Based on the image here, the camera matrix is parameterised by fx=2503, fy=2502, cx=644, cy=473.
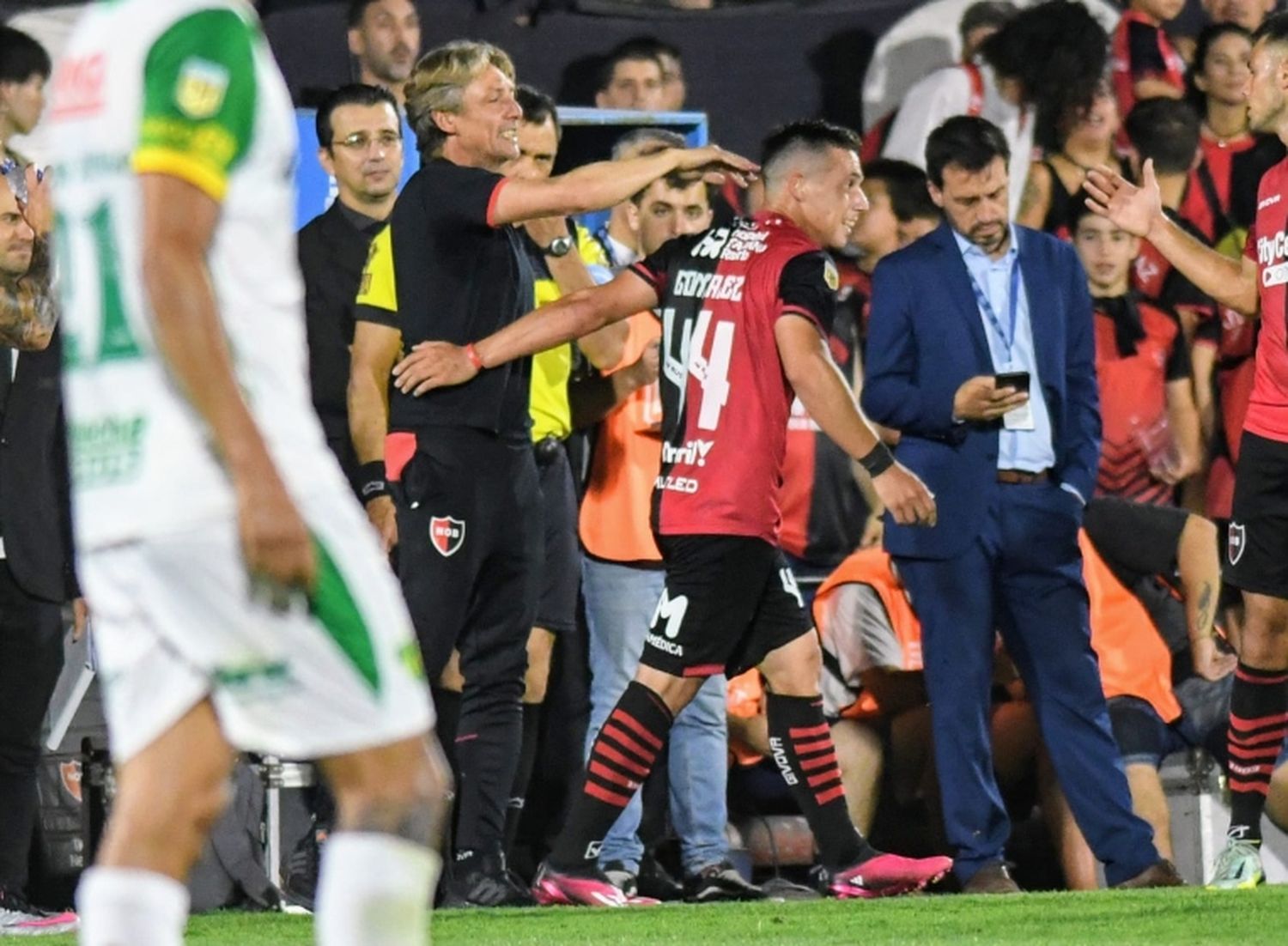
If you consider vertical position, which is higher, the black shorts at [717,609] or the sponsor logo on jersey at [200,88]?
the sponsor logo on jersey at [200,88]

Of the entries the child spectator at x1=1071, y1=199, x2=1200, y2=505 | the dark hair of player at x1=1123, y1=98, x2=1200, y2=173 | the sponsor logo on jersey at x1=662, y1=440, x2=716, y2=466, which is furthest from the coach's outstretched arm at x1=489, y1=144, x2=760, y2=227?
the dark hair of player at x1=1123, y1=98, x2=1200, y2=173

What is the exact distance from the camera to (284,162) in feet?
11.4

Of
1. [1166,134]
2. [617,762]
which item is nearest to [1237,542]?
[617,762]

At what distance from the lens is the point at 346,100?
8.20 metres

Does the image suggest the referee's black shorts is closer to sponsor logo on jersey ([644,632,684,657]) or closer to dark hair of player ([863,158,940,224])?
sponsor logo on jersey ([644,632,684,657])

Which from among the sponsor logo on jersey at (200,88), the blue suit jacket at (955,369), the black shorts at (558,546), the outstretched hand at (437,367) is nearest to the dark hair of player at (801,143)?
the blue suit jacket at (955,369)

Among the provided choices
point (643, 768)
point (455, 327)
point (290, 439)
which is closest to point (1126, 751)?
point (643, 768)

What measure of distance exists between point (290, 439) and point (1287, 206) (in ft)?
15.4

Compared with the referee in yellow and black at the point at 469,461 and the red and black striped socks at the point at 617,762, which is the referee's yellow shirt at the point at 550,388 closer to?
the referee in yellow and black at the point at 469,461

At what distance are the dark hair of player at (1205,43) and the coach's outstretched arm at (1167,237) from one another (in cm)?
280

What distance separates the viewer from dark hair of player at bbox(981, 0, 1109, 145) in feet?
31.9

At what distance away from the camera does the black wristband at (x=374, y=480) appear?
7586mm

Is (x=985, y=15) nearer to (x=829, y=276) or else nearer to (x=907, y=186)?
(x=907, y=186)

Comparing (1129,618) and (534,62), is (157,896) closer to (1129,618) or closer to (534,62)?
(1129,618)
